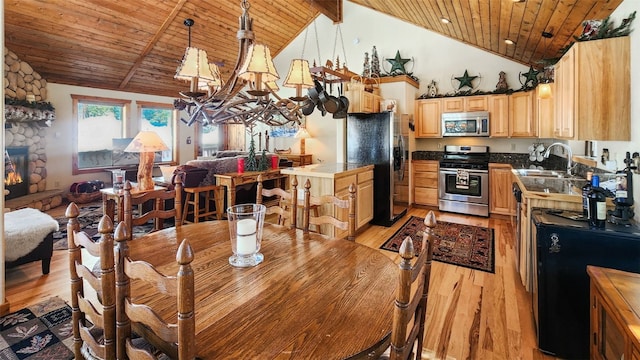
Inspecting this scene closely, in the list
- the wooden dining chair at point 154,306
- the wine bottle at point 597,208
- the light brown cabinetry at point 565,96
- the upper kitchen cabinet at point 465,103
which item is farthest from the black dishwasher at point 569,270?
the upper kitchen cabinet at point 465,103

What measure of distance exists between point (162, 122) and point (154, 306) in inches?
330

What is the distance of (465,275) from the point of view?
3.16 metres

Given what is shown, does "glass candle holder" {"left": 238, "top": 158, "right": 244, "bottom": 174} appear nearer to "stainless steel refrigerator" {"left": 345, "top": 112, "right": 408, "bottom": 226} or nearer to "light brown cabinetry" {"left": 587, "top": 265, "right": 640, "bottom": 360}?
"stainless steel refrigerator" {"left": 345, "top": 112, "right": 408, "bottom": 226}

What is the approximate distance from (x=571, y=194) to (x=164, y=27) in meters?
6.71

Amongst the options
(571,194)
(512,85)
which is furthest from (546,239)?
(512,85)

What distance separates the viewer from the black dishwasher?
5.80 ft

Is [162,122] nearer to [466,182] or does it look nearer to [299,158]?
[299,158]

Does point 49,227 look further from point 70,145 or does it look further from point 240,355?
point 70,145

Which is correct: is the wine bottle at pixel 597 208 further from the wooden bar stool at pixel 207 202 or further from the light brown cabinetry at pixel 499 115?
the wooden bar stool at pixel 207 202

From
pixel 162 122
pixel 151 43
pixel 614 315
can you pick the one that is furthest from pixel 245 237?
pixel 162 122

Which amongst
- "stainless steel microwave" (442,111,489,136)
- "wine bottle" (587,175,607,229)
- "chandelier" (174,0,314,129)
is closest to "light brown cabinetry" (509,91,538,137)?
"stainless steel microwave" (442,111,489,136)

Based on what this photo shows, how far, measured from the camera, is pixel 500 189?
17.5 feet

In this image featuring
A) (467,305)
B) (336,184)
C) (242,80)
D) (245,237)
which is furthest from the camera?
(336,184)

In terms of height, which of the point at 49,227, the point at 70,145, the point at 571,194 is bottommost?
the point at 49,227
